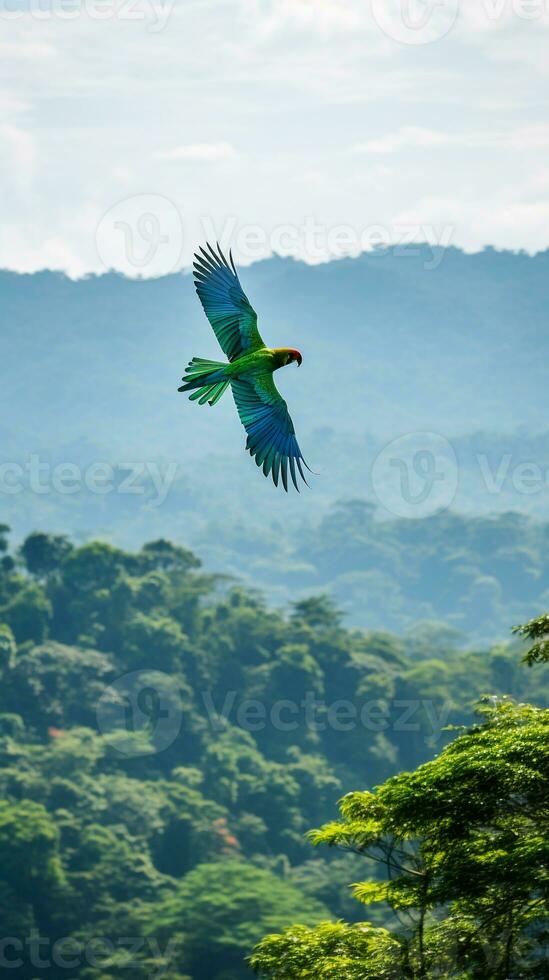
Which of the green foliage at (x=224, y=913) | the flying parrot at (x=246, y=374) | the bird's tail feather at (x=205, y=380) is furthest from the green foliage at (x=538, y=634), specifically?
the green foliage at (x=224, y=913)

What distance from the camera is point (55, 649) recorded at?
5972 cm

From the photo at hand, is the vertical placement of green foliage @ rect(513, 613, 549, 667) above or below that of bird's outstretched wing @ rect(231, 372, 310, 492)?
above

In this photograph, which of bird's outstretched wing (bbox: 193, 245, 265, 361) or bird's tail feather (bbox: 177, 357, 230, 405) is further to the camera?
bird's outstretched wing (bbox: 193, 245, 265, 361)

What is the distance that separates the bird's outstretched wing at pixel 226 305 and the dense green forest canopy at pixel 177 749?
2803 cm

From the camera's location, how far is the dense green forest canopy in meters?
38.5

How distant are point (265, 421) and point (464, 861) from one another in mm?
4789

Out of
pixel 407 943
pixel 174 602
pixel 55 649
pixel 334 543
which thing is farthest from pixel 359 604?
pixel 407 943

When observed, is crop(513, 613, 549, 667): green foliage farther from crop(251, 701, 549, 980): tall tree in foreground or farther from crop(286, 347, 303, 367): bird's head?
crop(286, 347, 303, 367): bird's head

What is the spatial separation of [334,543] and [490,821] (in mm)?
164521

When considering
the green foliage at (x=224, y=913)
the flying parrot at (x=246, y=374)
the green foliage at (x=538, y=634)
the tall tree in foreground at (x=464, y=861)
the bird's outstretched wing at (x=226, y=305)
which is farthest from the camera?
the green foliage at (x=224, y=913)

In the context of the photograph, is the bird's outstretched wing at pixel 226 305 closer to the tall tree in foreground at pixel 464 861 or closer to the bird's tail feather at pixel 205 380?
the bird's tail feather at pixel 205 380

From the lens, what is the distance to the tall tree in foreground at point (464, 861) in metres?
10.5

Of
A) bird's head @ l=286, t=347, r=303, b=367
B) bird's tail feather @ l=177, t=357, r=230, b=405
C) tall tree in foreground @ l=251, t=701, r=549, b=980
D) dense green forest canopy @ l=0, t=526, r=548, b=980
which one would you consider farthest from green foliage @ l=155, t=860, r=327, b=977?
bird's head @ l=286, t=347, r=303, b=367

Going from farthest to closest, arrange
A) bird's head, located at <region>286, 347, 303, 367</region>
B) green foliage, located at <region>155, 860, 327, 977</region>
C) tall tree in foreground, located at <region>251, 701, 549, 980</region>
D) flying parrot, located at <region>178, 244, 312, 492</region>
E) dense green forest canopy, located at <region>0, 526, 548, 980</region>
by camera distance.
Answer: dense green forest canopy, located at <region>0, 526, 548, 980</region>, green foliage, located at <region>155, 860, 327, 977</region>, tall tree in foreground, located at <region>251, 701, 549, 980</region>, flying parrot, located at <region>178, 244, 312, 492</region>, bird's head, located at <region>286, 347, 303, 367</region>
